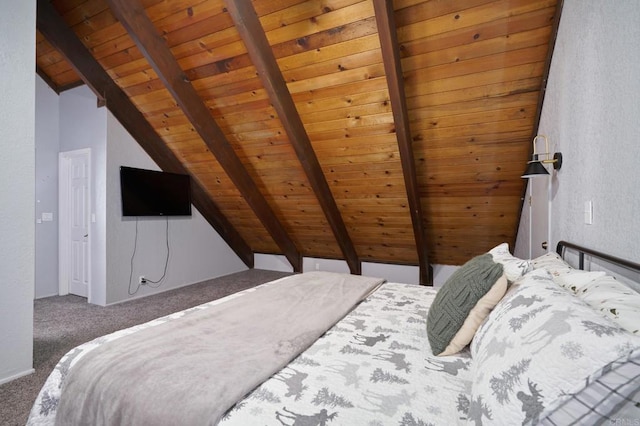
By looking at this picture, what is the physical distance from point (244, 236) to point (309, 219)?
5.42 ft

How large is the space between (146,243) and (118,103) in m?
1.81

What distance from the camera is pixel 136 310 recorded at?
3615 mm

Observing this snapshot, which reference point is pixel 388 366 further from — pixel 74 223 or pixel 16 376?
pixel 74 223

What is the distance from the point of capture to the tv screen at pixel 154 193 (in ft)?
12.7

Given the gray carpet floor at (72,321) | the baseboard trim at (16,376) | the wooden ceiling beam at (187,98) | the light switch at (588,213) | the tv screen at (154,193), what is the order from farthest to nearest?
the tv screen at (154,193), the wooden ceiling beam at (187,98), the baseboard trim at (16,376), the gray carpet floor at (72,321), the light switch at (588,213)

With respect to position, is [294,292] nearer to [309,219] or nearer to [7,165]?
[7,165]

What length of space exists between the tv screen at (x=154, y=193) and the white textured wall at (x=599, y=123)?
4373mm

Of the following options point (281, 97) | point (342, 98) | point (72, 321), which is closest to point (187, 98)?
point (281, 97)

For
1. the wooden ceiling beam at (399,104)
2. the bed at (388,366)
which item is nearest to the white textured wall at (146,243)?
the bed at (388,366)

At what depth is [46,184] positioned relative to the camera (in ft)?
13.5

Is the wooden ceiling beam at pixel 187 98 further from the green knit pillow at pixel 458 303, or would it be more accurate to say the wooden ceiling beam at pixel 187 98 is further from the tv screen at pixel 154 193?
the green knit pillow at pixel 458 303

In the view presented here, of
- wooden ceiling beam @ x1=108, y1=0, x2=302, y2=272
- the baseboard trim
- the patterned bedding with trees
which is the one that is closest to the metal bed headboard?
the patterned bedding with trees

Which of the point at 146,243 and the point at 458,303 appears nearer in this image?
the point at 458,303

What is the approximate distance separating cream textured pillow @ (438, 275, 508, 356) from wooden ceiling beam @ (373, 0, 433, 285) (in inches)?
70.0
